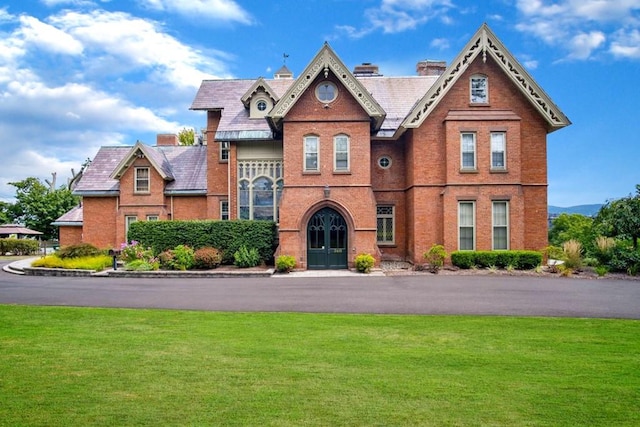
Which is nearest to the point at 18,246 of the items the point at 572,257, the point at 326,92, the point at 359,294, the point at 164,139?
the point at 164,139

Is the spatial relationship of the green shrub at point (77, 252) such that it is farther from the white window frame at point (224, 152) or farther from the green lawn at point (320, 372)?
the green lawn at point (320, 372)

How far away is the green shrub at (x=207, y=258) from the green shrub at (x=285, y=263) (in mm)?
2962

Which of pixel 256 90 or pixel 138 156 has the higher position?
pixel 256 90

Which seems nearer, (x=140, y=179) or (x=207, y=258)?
(x=207, y=258)

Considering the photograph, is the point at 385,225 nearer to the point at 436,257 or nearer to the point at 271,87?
the point at 436,257

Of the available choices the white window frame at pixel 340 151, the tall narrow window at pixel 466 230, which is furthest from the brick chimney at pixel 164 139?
the tall narrow window at pixel 466 230

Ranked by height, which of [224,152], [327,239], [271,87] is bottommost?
[327,239]

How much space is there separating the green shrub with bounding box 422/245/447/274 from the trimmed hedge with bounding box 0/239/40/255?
3754 cm

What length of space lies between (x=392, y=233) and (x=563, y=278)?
372 inches

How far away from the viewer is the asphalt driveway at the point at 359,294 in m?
12.0

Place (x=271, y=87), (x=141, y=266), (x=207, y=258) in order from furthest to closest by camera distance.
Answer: (x=271, y=87) < (x=207, y=258) < (x=141, y=266)

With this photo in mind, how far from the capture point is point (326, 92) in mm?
24484

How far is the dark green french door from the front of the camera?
2470 centimetres

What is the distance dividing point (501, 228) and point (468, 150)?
163 inches
